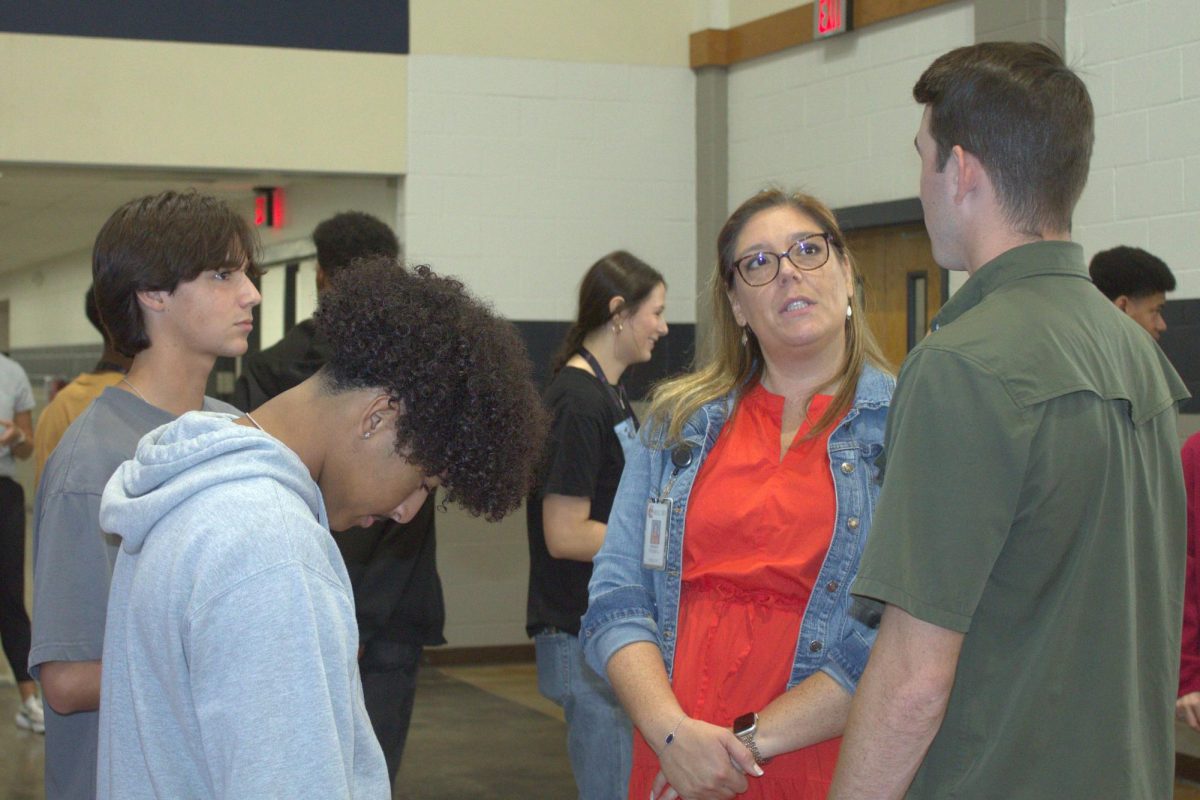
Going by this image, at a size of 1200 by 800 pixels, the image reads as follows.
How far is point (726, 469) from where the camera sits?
208 cm

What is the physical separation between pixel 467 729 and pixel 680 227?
117 inches

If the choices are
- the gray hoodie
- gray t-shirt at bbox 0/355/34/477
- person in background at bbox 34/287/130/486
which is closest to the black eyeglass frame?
the gray hoodie

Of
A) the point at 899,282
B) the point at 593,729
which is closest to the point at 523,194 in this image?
the point at 899,282

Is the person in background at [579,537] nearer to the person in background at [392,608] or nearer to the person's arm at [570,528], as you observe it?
the person's arm at [570,528]

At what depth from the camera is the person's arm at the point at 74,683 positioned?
5.95 feet

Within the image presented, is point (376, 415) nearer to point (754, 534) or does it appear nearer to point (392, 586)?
point (754, 534)

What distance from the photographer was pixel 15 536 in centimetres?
528

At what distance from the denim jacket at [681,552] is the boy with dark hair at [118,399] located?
72 cm

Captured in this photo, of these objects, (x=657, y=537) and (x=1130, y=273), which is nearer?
(x=657, y=537)

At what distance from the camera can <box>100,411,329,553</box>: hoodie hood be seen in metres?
1.28

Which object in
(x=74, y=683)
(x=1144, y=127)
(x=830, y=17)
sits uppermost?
(x=830, y=17)

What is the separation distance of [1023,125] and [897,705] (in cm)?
67

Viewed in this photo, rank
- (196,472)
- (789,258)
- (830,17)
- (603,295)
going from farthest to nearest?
(830,17), (603,295), (789,258), (196,472)

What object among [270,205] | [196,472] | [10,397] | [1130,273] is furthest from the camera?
[270,205]
